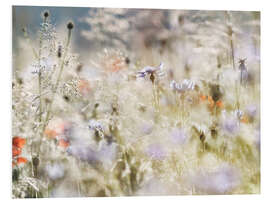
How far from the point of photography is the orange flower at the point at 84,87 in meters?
2.54

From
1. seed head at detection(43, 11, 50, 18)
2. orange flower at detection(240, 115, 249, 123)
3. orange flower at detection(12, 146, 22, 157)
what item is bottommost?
orange flower at detection(12, 146, 22, 157)

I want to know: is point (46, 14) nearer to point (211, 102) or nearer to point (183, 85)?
point (183, 85)

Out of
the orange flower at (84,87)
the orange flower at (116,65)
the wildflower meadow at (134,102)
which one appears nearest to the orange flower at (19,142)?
the wildflower meadow at (134,102)

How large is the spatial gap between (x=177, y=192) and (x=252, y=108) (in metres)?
0.68

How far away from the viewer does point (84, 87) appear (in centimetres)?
254

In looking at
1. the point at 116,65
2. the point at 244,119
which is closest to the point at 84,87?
the point at 116,65

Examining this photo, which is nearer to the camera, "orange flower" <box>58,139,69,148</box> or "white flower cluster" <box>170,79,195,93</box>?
"orange flower" <box>58,139,69,148</box>

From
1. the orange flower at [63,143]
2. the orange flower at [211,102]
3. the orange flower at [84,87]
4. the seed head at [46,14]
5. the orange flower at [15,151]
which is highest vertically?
the seed head at [46,14]

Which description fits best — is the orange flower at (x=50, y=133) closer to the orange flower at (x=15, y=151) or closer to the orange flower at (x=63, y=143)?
the orange flower at (x=63, y=143)

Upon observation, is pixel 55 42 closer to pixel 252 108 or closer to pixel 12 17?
pixel 12 17

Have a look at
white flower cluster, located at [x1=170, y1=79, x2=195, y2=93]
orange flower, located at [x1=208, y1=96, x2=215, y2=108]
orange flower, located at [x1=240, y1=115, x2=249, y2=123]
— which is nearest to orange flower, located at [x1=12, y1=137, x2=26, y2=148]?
white flower cluster, located at [x1=170, y1=79, x2=195, y2=93]

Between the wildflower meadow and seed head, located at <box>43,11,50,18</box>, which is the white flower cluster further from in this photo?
seed head, located at <box>43,11,50,18</box>

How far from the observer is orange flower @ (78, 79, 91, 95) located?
8.32 feet

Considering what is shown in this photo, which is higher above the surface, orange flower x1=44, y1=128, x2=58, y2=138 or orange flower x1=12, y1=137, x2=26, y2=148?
orange flower x1=44, y1=128, x2=58, y2=138
